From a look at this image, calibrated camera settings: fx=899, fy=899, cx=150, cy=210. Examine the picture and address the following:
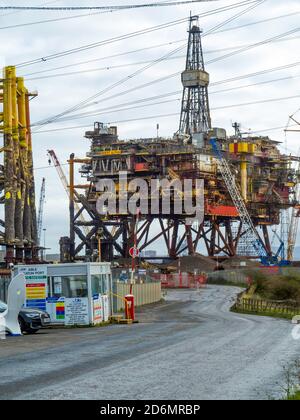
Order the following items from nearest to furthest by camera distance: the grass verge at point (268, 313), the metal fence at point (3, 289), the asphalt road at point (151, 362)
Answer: the asphalt road at point (151, 362) < the metal fence at point (3, 289) < the grass verge at point (268, 313)

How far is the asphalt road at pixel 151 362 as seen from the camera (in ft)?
58.3

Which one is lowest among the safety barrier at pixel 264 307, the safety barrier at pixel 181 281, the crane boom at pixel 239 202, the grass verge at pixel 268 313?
the grass verge at pixel 268 313

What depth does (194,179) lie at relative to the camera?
125 m

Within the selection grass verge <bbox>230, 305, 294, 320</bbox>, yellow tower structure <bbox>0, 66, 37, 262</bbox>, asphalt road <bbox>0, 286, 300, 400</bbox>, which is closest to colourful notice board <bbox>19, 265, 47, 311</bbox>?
asphalt road <bbox>0, 286, 300, 400</bbox>

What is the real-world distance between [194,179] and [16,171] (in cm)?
2909

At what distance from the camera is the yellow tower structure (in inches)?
3947

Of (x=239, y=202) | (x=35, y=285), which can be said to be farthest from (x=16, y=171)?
(x=35, y=285)

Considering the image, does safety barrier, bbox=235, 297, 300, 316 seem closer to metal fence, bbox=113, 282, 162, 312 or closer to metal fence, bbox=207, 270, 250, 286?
metal fence, bbox=113, 282, 162, 312

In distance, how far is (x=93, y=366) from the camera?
74.5 feet

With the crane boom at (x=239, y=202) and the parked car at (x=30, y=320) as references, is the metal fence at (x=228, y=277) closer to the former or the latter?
the crane boom at (x=239, y=202)

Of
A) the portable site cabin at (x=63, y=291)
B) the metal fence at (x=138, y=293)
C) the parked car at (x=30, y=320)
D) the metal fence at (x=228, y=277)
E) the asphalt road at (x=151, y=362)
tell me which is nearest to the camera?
the asphalt road at (x=151, y=362)

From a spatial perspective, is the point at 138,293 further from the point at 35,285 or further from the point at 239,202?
the point at 239,202

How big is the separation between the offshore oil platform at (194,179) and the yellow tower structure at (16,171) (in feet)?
3.78

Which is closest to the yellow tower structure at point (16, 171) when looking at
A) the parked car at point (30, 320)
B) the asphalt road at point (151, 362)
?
the parked car at point (30, 320)
